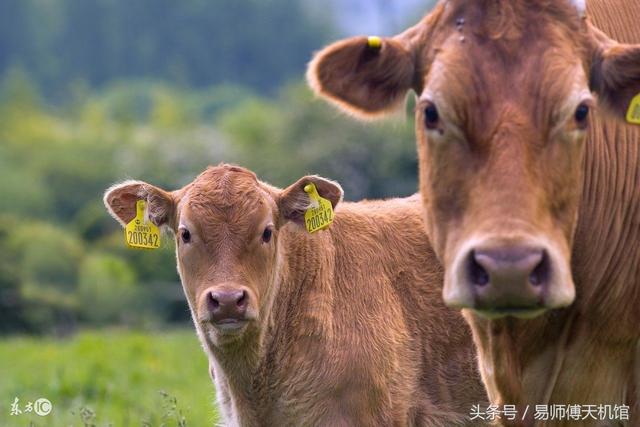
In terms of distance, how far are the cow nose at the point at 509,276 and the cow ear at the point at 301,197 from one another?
3392mm

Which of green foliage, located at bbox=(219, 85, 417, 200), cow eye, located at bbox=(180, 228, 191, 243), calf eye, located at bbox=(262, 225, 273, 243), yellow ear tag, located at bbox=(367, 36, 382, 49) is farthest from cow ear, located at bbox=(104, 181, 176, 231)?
green foliage, located at bbox=(219, 85, 417, 200)

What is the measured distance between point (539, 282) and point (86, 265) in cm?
3363

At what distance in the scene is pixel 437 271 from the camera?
29.3 feet

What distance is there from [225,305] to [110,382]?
5.91 m

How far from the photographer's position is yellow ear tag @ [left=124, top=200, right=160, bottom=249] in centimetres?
845

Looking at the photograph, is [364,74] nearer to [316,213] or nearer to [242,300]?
[242,300]

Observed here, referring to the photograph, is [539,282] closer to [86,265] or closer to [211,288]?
[211,288]

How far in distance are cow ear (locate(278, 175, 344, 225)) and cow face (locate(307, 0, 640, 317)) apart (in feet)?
8.56

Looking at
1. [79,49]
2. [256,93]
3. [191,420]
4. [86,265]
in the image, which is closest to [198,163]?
[86,265]

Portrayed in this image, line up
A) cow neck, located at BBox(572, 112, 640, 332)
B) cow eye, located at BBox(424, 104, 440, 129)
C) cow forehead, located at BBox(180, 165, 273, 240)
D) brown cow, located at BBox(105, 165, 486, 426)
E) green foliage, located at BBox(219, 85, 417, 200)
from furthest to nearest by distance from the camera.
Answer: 1. green foliage, located at BBox(219, 85, 417, 200)
2. cow forehead, located at BBox(180, 165, 273, 240)
3. brown cow, located at BBox(105, 165, 486, 426)
4. cow neck, located at BBox(572, 112, 640, 332)
5. cow eye, located at BBox(424, 104, 440, 129)

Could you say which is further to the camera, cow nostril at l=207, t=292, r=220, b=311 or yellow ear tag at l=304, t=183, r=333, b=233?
yellow ear tag at l=304, t=183, r=333, b=233

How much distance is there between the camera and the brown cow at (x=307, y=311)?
790 cm

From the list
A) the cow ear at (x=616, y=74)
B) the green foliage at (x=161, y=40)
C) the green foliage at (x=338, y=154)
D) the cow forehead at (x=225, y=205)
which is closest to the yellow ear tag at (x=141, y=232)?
the cow forehead at (x=225, y=205)

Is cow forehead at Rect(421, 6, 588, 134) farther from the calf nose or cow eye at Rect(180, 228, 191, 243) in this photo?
cow eye at Rect(180, 228, 191, 243)
